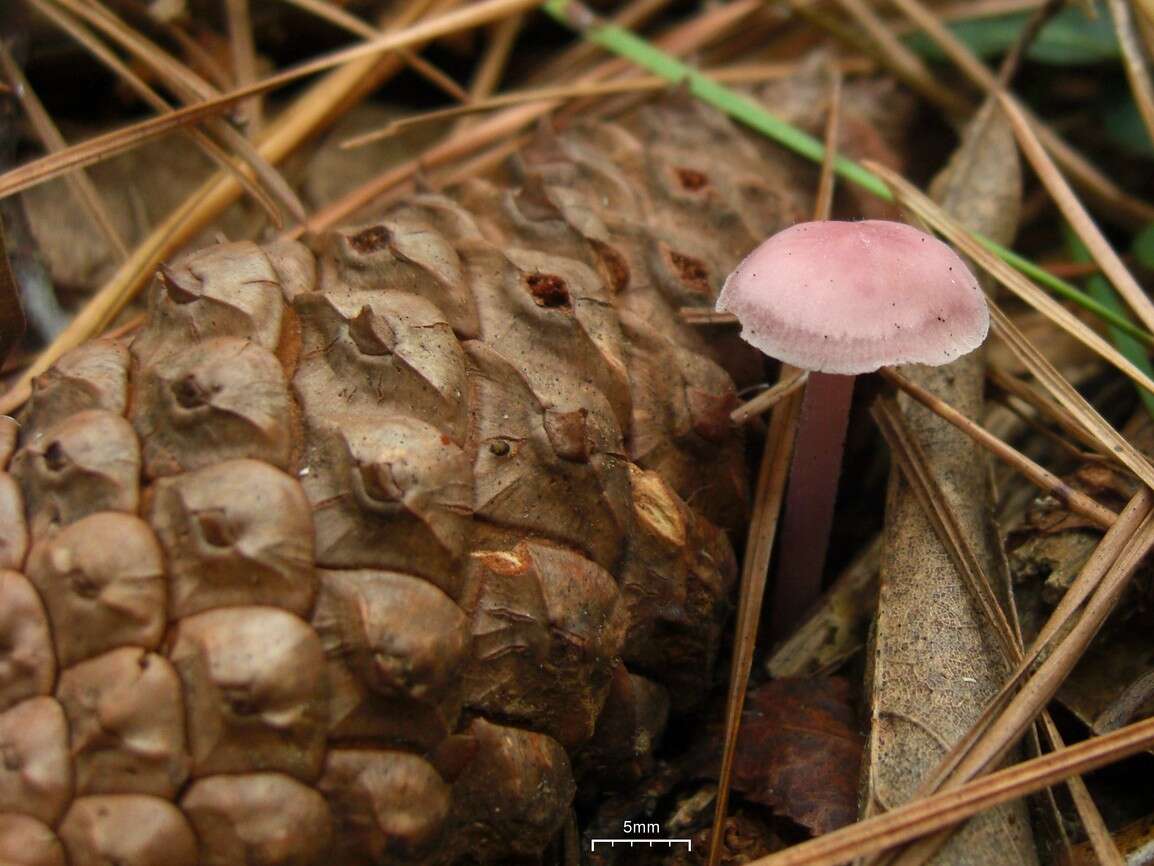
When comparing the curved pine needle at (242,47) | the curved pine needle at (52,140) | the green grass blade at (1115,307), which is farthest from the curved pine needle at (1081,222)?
the curved pine needle at (52,140)

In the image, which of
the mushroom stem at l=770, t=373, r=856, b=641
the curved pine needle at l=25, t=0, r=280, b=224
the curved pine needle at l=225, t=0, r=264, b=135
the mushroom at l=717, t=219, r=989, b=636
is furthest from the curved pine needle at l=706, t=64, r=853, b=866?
the curved pine needle at l=225, t=0, r=264, b=135

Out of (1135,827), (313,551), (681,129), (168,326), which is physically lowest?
(1135,827)

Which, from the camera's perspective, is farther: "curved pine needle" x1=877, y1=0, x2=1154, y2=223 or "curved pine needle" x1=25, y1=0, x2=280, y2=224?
"curved pine needle" x1=877, y1=0, x2=1154, y2=223

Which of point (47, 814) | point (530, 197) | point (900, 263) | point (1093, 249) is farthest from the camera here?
point (1093, 249)

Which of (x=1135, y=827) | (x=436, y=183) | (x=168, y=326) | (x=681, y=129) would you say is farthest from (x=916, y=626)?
(x=436, y=183)

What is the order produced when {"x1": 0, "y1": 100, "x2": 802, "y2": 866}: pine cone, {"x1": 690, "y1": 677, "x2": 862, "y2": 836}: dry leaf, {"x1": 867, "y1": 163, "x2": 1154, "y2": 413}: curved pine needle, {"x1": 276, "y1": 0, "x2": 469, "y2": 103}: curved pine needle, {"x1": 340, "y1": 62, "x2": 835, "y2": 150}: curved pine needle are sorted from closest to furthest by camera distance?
{"x1": 0, "y1": 100, "x2": 802, "y2": 866}: pine cone → {"x1": 690, "y1": 677, "x2": 862, "y2": 836}: dry leaf → {"x1": 867, "y1": 163, "x2": 1154, "y2": 413}: curved pine needle → {"x1": 340, "y1": 62, "x2": 835, "y2": 150}: curved pine needle → {"x1": 276, "y1": 0, "x2": 469, "y2": 103}: curved pine needle

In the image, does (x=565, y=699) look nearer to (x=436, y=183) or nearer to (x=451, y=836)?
(x=451, y=836)

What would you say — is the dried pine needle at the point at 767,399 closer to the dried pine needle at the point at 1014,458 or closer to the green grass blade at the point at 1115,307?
the dried pine needle at the point at 1014,458

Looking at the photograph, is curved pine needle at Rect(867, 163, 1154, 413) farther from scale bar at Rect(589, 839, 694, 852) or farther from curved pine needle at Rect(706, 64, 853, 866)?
scale bar at Rect(589, 839, 694, 852)
